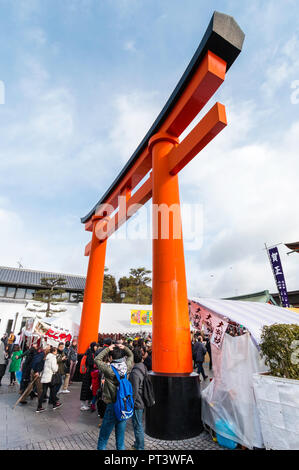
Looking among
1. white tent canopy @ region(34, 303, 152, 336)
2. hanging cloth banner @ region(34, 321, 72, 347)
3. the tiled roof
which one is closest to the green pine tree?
the tiled roof

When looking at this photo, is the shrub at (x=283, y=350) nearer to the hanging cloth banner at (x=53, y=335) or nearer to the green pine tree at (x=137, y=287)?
the hanging cloth banner at (x=53, y=335)

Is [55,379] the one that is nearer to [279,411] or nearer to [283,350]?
[279,411]

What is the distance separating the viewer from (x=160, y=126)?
5973 millimetres

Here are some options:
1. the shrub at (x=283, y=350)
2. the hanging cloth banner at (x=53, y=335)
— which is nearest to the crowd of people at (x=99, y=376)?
the hanging cloth banner at (x=53, y=335)

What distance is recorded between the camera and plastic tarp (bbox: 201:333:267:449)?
351 centimetres

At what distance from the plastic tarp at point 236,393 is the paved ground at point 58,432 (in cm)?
41

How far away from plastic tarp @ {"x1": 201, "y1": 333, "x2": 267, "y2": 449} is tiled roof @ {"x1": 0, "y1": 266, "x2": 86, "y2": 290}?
22.6m

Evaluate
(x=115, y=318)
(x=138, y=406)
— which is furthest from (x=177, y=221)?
(x=115, y=318)

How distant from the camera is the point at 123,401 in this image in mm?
3074

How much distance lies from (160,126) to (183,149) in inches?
54.3

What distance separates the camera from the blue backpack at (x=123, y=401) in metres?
3.03

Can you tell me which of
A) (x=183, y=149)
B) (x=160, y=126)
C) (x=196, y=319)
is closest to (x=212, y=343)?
(x=196, y=319)
